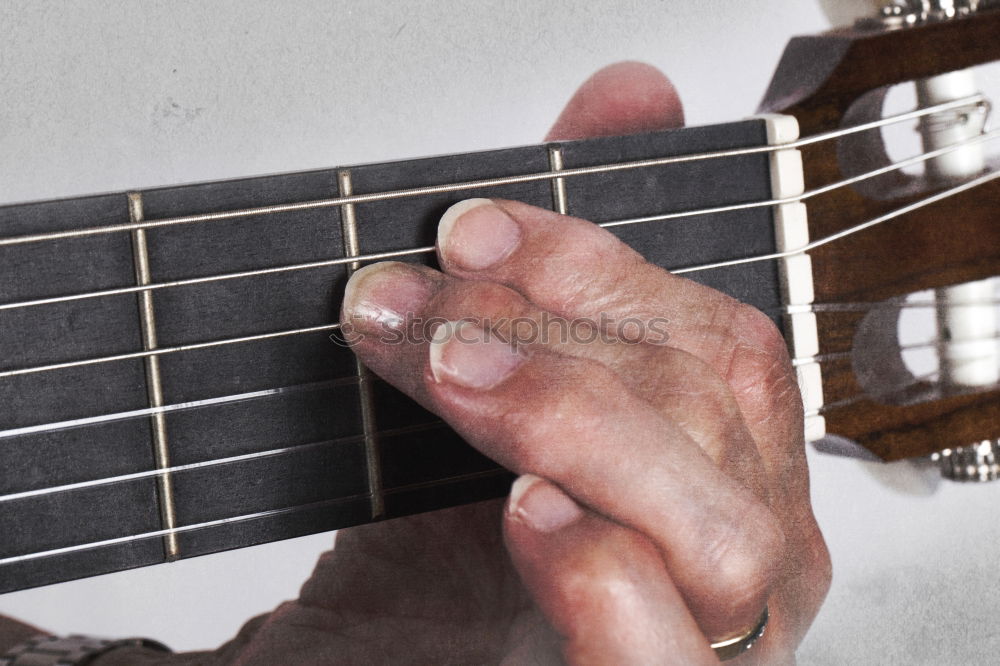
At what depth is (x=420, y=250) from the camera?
43 cm

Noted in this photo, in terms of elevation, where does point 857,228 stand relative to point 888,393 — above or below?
above

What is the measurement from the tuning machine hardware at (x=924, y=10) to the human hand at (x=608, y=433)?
0.71 feet

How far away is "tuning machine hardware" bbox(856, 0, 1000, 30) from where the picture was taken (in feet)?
1.69

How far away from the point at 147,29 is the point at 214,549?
0.30 m

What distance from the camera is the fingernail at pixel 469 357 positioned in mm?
353

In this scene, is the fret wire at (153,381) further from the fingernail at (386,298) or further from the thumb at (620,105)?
the thumb at (620,105)

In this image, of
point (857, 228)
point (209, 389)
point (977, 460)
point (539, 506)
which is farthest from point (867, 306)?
point (209, 389)

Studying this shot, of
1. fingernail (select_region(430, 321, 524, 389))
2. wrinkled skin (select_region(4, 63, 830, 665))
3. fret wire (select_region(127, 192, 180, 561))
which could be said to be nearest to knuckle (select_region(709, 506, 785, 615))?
wrinkled skin (select_region(4, 63, 830, 665))

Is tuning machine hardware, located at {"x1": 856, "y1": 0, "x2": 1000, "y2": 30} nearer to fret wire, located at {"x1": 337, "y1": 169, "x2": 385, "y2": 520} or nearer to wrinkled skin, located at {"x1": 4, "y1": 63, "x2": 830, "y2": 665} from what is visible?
wrinkled skin, located at {"x1": 4, "y1": 63, "x2": 830, "y2": 665}

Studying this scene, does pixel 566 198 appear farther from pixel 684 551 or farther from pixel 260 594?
pixel 260 594

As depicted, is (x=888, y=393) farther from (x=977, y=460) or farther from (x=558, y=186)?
(x=558, y=186)

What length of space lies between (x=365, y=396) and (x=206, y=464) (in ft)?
0.28

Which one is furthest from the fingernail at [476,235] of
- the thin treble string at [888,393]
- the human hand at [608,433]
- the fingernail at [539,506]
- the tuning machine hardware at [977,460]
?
the tuning machine hardware at [977,460]

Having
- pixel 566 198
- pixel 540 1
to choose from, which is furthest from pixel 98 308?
pixel 540 1
